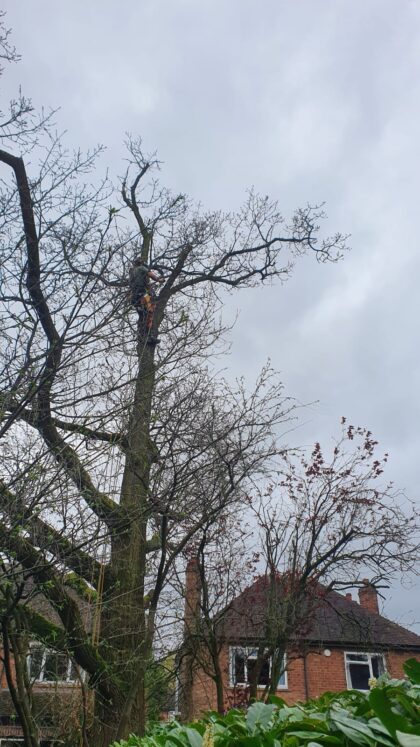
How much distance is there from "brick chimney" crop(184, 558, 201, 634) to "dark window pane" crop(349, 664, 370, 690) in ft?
33.8

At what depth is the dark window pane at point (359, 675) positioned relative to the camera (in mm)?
15945

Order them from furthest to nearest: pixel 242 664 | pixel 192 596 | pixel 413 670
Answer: pixel 242 664 < pixel 192 596 < pixel 413 670

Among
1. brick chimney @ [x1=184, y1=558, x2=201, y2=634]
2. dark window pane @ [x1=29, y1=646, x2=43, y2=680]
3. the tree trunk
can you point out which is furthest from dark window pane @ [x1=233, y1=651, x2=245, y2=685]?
dark window pane @ [x1=29, y1=646, x2=43, y2=680]

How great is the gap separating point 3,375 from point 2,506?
0.80m

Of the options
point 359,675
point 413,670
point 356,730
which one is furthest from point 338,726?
point 359,675

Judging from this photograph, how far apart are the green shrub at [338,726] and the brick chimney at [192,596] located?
5.54 metres

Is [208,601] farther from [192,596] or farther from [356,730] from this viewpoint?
[356,730]

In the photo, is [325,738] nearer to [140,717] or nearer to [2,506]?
A: [2,506]

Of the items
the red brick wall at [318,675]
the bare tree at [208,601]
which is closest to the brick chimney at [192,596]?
the bare tree at [208,601]

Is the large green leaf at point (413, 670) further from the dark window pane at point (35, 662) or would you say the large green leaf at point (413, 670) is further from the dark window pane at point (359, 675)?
the dark window pane at point (359, 675)

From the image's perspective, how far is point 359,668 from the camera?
16.2 metres

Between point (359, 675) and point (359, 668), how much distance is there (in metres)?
0.18

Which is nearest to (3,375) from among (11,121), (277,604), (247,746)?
(11,121)

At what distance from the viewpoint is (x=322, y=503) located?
8.73m
